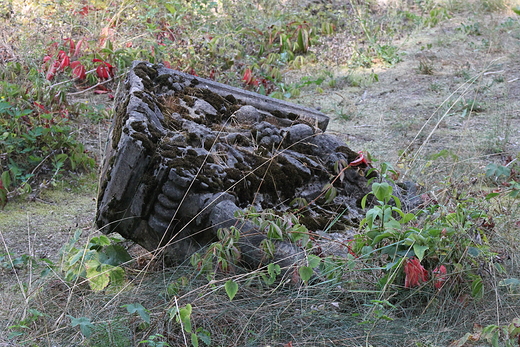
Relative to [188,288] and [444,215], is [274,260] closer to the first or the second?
[188,288]

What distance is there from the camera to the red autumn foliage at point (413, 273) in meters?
2.42

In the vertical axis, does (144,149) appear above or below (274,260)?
above

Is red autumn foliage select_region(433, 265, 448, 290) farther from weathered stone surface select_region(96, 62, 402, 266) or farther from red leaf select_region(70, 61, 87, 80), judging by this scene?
red leaf select_region(70, 61, 87, 80)

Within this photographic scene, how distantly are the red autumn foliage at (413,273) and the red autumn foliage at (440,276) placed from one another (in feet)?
0.19

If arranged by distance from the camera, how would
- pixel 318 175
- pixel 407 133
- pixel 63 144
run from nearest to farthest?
1. pixel 318 175
2. pixel 63 144
3. pixel 407 133

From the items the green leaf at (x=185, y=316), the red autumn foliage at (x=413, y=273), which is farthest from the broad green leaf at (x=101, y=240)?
the red autumn foliage at (x=413, y=273)

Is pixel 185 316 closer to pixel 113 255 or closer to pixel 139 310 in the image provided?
pixel 139 310

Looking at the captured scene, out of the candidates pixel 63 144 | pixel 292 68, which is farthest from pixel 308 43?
pixel 63 144

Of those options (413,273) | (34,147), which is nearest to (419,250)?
(413,273)

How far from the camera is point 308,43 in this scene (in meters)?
7.95

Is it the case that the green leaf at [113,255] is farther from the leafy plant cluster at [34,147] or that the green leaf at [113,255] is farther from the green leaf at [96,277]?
the leafy plant cluster at [34,147]

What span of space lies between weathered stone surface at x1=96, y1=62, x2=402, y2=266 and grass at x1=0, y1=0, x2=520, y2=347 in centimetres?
22

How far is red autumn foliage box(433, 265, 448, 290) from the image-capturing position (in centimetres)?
246

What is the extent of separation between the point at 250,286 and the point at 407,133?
10.8ft
